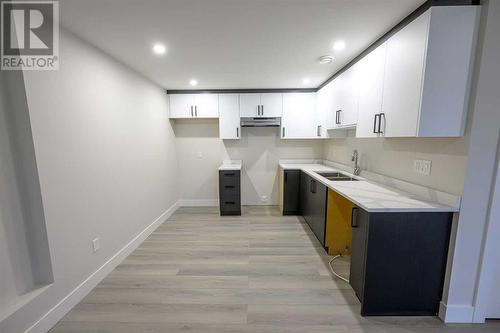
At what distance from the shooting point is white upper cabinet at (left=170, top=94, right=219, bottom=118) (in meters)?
4.01

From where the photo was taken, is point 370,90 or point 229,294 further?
point 370,90

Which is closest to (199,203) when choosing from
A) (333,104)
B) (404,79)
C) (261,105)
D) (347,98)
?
(261,105)

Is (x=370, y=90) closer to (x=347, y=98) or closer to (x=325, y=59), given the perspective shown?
(x=347, y=98)

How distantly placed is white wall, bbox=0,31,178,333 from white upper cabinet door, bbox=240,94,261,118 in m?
1.68

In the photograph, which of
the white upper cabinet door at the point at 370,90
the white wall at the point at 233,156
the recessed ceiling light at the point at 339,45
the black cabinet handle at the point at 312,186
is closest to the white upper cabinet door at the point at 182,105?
the white wall at the point at 233,156

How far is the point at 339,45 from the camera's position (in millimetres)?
2131


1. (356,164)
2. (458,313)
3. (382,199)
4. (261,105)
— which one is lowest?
(458,313)

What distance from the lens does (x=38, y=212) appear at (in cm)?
156

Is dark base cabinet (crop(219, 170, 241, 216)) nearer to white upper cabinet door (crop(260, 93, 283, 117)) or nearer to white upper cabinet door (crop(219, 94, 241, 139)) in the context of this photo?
white upper cabinet door (crop(219, 94, 241, 139))

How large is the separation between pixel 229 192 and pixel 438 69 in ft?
10.6

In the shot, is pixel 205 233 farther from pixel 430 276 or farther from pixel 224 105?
pixel 430 276

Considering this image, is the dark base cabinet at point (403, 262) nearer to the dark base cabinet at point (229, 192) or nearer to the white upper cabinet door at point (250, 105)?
the dark base cabinet at point (229, 192)

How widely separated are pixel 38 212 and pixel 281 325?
80.8 inches

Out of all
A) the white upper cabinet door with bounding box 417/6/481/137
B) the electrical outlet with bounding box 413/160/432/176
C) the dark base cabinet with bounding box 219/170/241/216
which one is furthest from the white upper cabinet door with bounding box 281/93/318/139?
the white upper cabinet door with bounding box 417/6/481/137
